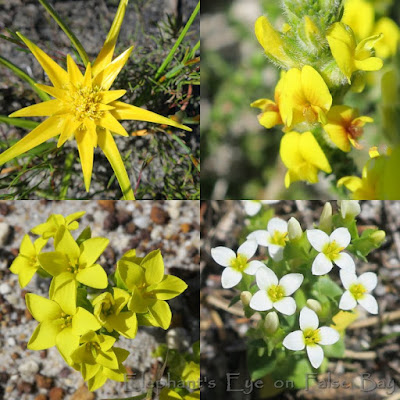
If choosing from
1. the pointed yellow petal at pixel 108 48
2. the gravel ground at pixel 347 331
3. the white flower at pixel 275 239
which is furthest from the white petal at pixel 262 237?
the pointed yellow petal at pixel 108 48

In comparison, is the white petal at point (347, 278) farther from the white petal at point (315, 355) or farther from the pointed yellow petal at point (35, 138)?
the pointed yellow petal at point (35, 138)

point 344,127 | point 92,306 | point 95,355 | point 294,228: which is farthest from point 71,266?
point 344,127

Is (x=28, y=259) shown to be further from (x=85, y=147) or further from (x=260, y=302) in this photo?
(x=260, y=302)

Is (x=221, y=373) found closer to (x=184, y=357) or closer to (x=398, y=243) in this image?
(x=184, y=357)

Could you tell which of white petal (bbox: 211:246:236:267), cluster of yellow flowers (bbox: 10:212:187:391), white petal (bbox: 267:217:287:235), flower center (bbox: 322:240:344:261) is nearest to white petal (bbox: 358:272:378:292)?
flower center (bbox: 322:240:344:261)

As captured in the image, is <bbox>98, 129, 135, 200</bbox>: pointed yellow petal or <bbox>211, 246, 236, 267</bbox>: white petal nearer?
<bbox>211, 246, 236, 267</bbox>: white petal

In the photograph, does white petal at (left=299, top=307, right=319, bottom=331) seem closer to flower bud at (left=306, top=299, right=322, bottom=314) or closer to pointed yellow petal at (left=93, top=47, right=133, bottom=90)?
flower bud at (left=306, top=299, right=322, bottom=314)
